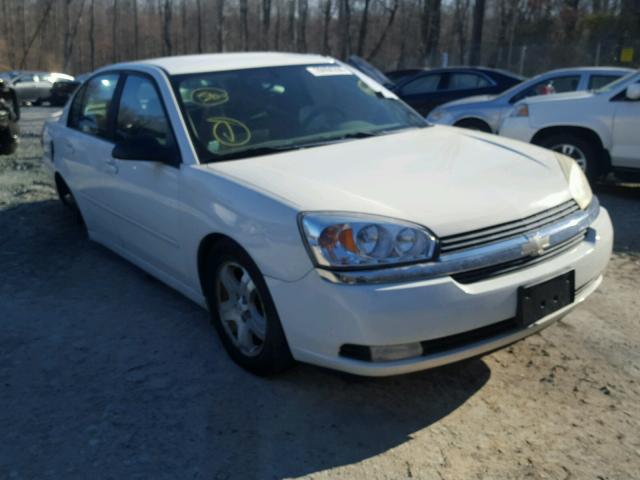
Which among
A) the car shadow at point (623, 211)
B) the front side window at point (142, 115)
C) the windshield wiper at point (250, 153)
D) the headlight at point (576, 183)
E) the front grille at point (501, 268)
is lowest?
the car shadow at point (623, 211)

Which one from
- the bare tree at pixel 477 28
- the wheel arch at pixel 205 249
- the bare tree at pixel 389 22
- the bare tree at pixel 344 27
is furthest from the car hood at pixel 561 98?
the bare tree at pixel 344 27

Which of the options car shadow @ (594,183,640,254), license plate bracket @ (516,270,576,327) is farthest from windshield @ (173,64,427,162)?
car shadow @ (594,183,640,254)

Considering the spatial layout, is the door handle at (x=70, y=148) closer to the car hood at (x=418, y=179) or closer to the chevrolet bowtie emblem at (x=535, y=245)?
the car hood at (x=418, y=179)

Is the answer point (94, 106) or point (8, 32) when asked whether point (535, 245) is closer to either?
point (94, 106)

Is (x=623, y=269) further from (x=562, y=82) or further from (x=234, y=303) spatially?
(x=562, y=82)

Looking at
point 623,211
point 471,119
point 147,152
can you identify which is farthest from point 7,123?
point 623,211

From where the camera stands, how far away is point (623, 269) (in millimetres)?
5051

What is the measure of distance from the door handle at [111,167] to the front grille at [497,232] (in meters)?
2.54

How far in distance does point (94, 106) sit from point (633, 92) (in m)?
5.13

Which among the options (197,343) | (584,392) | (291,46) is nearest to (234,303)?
(197,343)

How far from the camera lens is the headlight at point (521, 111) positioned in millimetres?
7828

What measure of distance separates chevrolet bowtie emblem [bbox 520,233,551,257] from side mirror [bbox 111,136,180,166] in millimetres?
1910

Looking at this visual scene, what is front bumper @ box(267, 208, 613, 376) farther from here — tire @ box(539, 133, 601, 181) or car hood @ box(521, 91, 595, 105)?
car hood @ box(521, 91, 595, 105)

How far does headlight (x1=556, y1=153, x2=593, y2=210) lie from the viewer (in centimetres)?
348
